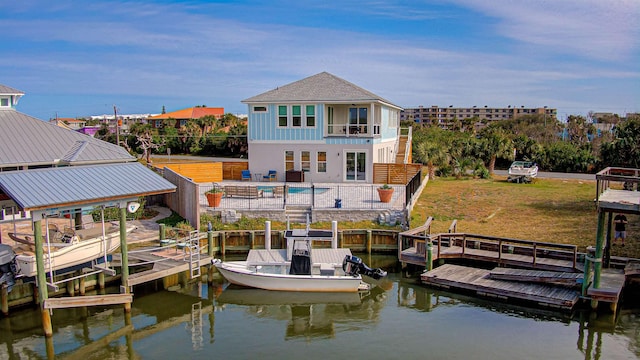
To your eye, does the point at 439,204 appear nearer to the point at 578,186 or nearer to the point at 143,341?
the point at 578,186

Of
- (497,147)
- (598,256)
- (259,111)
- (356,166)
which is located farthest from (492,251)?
(497,147)

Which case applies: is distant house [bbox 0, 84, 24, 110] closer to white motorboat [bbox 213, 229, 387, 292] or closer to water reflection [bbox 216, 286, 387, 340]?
white motorboat [bbox 213, 229, 387, 292]

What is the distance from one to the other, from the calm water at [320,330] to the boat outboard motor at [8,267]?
149 cm

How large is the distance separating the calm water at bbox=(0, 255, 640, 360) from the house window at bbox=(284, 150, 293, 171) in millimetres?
16586

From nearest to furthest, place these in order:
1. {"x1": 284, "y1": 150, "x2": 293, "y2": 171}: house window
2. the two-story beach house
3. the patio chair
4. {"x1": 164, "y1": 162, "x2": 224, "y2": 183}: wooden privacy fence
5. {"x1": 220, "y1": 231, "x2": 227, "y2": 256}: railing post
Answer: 1. {"x1": 220, "y1": 231, "x2": 227, "y2": 256}: railing post
2. the two-story beach house
3. the patio chair
4. {"x1": 164, "y1": 162, "x2": 224, "y2": 183}: wooden privacy fence
5. {"x1": 284, "y1": 150, "x2": 293, "y2": 171}: house window

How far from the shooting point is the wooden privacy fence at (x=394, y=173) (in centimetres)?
3222

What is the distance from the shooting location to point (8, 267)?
1451 centimetres

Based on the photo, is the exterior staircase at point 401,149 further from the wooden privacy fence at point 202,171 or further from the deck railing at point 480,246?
the deck railing at point 480,246

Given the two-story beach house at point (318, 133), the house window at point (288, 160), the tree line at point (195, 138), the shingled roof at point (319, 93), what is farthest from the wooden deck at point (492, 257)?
the tree line at point (195, 138)

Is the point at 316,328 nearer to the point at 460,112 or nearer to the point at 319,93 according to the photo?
the point at 319,93

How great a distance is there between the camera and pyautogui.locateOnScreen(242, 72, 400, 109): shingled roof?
32.7 m

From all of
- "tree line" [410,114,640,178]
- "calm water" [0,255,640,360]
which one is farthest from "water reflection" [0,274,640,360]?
"tree line" [410,114,640,178]

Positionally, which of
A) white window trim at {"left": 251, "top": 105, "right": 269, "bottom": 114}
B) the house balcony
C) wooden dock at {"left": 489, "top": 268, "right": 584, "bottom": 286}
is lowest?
wooden dock at {"left": 489, "top": 268, "right": 584, "bottom": 286}

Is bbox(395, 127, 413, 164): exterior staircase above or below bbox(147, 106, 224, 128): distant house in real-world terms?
below
